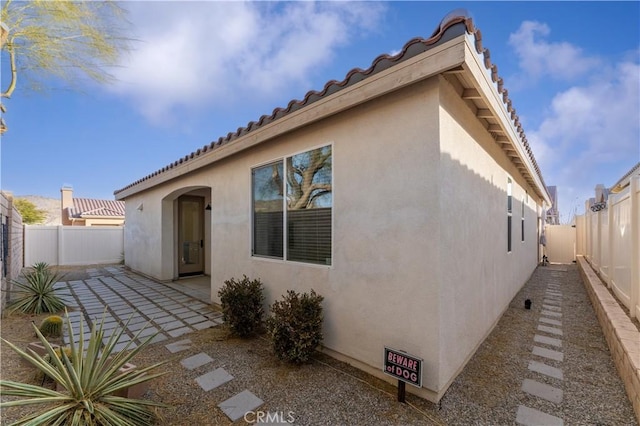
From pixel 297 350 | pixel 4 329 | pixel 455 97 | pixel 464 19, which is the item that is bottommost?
pixel 4 329

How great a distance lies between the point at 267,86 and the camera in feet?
35.3

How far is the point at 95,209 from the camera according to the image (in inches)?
992

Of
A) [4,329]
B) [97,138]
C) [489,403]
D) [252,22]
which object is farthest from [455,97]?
[97,138]

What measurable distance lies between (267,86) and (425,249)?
380 inches

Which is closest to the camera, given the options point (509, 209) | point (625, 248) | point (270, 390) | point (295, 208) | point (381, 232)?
point (270, 390)

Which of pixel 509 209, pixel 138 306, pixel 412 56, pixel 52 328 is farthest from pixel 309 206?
pixel 509 209

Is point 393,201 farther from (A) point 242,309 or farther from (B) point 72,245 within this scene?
(B) point 72,245

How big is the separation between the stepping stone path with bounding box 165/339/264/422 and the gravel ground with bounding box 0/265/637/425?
0.07 metres

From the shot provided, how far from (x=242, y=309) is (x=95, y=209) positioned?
90.2 feet

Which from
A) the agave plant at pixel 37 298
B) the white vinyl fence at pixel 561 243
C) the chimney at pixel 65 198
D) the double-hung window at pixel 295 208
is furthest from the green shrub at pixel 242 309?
the chimney at pixel 65 198

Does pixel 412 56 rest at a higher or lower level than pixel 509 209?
higher

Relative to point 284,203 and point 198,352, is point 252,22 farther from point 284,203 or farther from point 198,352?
point 198,352

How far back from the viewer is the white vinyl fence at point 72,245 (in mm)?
14500

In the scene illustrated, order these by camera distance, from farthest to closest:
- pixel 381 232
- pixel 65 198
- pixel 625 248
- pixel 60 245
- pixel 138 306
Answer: pixel 65 198 < pixel 60 245 < pixel 138 306 < pixel 625 248 < pixel 381 232
